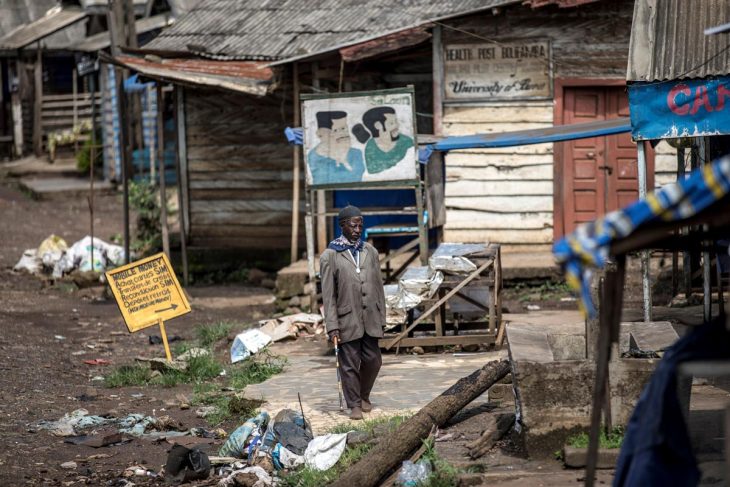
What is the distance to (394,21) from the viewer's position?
18797 millimetres

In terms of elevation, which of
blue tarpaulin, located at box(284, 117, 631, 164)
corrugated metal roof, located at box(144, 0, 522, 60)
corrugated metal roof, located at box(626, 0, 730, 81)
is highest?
corrugated metal roof, located at box(144, 0, 522, 60)

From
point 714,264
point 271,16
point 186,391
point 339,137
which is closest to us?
point 186,391

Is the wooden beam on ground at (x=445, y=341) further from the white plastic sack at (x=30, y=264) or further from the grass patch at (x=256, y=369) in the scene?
the white plastic sack at (x=30, y=264)

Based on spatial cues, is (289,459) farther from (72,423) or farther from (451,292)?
(451,292)

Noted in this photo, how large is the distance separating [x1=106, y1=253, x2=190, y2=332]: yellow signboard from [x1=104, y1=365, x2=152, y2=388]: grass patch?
544 millimetres

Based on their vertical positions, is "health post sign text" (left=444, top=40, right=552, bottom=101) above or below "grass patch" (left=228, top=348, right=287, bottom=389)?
above

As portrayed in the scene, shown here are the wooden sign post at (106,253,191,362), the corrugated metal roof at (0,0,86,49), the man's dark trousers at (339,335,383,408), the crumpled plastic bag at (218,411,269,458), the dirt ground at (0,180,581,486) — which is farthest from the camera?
the corrugated metal roof at (0,0,86,49)

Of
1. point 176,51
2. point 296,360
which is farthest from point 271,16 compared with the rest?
point 296,360

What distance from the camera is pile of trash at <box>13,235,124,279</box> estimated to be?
20500mm

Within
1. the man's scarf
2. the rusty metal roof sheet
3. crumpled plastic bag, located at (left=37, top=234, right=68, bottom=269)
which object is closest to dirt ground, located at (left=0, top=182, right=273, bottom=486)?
crumpled plastic bag, located at (left=37, top=234, right=68, bottom=269)

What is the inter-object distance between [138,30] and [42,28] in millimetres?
3904

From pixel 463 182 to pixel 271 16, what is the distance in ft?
16.1

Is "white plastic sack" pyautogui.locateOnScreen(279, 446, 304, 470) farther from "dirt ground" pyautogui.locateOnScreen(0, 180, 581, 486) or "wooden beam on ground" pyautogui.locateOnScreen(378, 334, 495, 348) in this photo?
"wooden beam on ground" pyautogui.locateOnScreen(378, 334, 495, 348)

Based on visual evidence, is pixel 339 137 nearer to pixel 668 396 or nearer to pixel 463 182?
pixel 463 182
